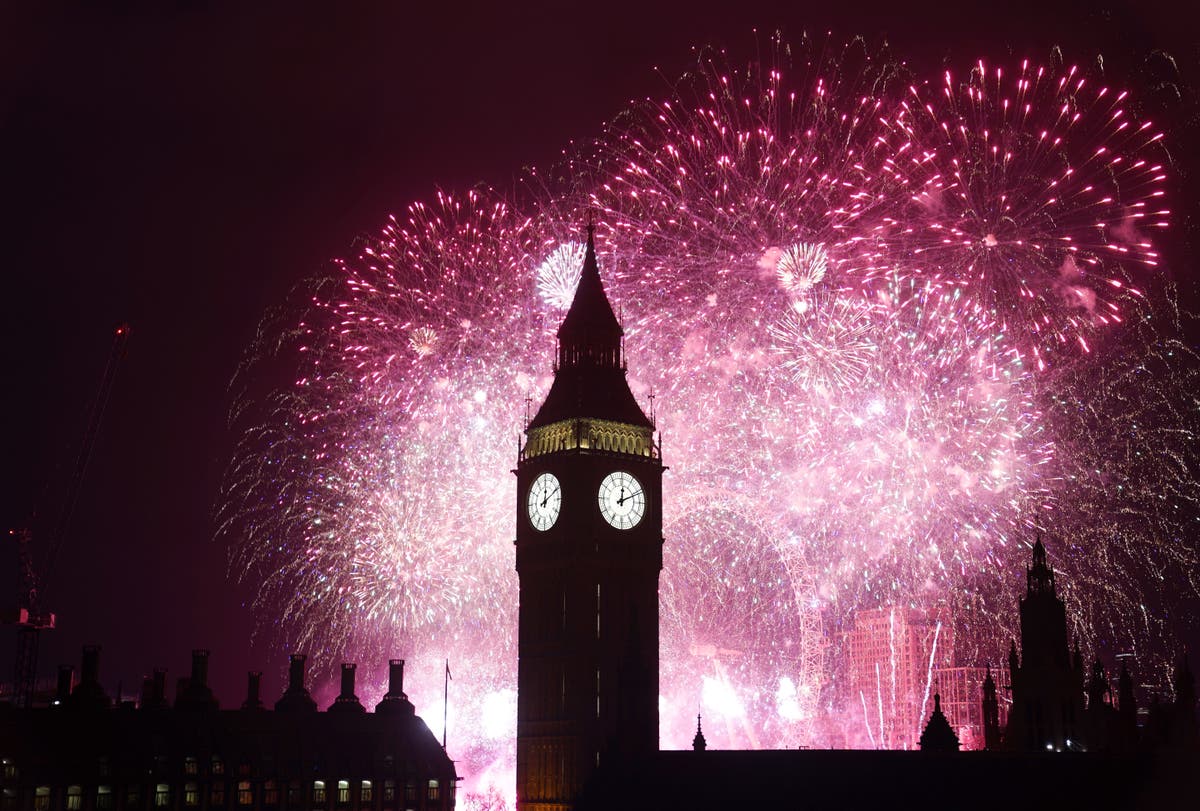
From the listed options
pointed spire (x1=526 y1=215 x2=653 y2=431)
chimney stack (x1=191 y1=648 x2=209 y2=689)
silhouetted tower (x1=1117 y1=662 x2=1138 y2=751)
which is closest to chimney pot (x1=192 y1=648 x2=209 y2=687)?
chimney stack (x1=191 y1=648 x2=209 y2=689)

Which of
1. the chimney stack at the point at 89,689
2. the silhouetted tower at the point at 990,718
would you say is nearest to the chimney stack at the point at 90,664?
the chimney stack at the point at 89,689

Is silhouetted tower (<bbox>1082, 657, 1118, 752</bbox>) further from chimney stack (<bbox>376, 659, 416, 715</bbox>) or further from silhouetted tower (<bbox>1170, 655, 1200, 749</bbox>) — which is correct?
chimney stack (<bbox>376, 659, 416, 715</bbox>)

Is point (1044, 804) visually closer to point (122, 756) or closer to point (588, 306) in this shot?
point (588, 306)

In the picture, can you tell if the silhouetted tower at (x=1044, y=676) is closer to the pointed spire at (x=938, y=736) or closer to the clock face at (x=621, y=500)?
the pointed spire at (x=938, y=736)

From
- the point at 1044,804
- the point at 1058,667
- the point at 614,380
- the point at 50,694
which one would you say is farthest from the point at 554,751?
the point at 50,694

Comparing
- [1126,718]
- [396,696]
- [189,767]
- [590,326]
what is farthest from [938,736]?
[189,767]

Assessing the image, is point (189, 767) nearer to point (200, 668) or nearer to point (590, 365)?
point (200, 668)
